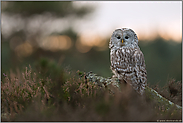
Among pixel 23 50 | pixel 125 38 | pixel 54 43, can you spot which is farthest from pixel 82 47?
pixel 125 38

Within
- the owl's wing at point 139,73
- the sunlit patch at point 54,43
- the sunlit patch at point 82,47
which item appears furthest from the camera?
the sunlit patch at point 82,47

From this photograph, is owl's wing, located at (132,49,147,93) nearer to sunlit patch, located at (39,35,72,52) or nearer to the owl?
the owl

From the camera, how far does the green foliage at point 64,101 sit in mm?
2930

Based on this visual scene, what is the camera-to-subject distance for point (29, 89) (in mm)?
3496

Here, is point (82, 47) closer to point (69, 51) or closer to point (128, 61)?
point (69, 51)

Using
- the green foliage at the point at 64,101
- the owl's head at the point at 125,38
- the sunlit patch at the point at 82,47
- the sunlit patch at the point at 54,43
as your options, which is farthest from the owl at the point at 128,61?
the sunlit patch at the point at 82,47

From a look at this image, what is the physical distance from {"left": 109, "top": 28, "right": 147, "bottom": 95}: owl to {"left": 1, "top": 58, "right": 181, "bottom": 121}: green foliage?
59cm

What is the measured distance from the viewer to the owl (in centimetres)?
407

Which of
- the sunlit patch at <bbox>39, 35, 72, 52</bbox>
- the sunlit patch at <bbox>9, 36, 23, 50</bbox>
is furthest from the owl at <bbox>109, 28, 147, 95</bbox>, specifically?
the sunlit patch at <bbox>9, 36, 23, 50</bbox>

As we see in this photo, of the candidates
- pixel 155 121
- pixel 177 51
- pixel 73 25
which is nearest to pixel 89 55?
pixel 73 25

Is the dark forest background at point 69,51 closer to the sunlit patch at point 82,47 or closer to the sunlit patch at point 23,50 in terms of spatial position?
A: the sunlit patch at point 23,50

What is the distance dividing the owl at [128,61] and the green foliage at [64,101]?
0.59 meters

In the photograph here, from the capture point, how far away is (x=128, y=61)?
414 centimetres

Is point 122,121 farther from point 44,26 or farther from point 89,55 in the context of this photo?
point 89,55
